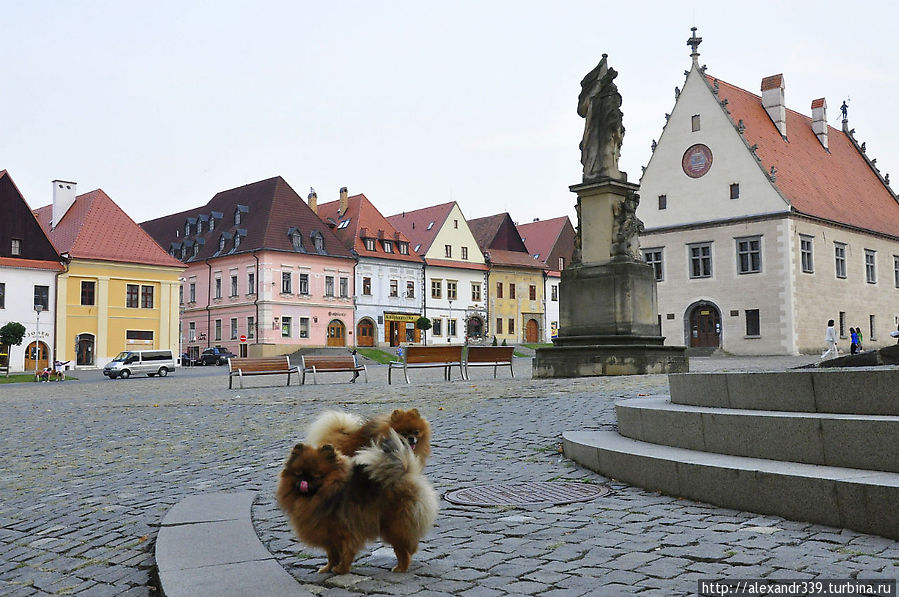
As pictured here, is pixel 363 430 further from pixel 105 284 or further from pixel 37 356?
pixel 105 284

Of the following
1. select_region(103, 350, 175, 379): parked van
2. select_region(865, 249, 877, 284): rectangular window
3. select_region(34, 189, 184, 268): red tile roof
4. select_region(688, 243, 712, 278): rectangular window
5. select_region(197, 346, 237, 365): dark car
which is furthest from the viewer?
select_region(197, 346, 237, 365): dark car

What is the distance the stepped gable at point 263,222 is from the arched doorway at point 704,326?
90.4 ft

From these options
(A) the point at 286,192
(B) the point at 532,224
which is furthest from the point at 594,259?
(B) the point at 532,224

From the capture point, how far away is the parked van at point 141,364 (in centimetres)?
4053

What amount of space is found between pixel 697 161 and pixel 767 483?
4256 centimetres

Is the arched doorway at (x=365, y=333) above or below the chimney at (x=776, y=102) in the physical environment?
below

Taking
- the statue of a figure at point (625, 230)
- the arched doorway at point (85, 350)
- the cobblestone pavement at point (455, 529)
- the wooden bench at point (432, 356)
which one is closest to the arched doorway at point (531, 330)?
the arched doorway at point (85, 350)

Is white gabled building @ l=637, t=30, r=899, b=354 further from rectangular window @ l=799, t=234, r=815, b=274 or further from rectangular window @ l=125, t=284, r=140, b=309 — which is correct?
rectangular window @ l=125, t=284, r=140, b=309

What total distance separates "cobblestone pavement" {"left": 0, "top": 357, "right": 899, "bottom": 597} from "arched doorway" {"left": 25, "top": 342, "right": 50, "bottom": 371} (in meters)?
40.3

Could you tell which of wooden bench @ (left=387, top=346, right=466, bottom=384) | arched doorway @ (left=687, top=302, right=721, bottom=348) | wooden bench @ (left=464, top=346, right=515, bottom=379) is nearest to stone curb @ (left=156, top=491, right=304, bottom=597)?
wooden bench @ (left=387, top=346, right=466, bottom=384)

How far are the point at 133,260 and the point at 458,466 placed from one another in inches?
1929

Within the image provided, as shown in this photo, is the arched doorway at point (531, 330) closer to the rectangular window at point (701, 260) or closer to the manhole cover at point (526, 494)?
the rectangular window at point (701, 260)

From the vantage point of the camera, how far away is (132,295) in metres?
52.4

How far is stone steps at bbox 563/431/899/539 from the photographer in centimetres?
460
